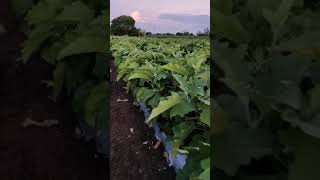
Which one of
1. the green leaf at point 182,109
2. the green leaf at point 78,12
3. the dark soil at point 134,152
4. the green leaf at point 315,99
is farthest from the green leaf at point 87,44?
the dark soil at point 134,152

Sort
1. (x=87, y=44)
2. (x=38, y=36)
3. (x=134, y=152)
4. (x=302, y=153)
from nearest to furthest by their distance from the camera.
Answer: (x=302, y=153), (x=87, y=44), (x=38, y=36), (x=134, y=152)

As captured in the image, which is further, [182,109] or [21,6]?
[182,109]

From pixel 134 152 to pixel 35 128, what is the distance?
7.25 ft

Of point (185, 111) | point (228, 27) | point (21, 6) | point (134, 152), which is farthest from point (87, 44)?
point (134, 152)

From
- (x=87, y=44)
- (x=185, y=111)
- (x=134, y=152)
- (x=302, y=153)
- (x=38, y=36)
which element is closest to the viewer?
(x=302, y=153)

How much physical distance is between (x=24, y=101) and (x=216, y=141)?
17.6 inches

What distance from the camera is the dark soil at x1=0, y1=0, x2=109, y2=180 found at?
0.73 m

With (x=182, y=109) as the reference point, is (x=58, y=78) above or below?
above

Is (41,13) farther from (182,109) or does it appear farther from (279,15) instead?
(182,109)

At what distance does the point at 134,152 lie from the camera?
2963 millimetres

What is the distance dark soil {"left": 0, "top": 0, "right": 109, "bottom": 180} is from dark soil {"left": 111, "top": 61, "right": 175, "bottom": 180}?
147cm

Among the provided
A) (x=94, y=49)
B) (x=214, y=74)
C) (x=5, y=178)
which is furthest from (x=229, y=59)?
(x=5, y=178)

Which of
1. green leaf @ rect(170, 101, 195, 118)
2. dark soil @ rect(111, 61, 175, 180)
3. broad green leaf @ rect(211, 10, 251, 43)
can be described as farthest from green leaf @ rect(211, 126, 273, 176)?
dark soil @ rect(111, 61, 175, 180)

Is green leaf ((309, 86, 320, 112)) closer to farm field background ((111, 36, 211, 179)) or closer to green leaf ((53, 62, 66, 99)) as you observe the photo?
farm field background ((111, 36, 211, 179))
